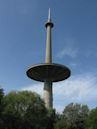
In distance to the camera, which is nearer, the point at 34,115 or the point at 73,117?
the point at 34,115

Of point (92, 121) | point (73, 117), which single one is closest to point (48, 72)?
point (73, 117)

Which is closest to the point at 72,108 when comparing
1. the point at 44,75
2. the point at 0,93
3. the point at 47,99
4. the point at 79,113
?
the point at 79,113

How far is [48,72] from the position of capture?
86062mm

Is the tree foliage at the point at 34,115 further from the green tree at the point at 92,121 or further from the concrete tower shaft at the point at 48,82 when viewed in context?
the concrete tower shaft at the point at 48,82

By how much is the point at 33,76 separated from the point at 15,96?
24007 mm

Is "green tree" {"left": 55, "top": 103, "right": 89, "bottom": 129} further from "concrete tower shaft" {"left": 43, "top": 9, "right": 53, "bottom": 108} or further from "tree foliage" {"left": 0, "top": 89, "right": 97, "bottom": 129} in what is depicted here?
"concrete tower shaft" {"left": 43, "top": 9, "right": 53, "bottom": 108}

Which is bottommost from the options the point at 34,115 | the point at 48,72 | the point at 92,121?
the point at 92,121

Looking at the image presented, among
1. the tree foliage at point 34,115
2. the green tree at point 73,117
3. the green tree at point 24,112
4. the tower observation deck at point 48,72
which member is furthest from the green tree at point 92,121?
the tower observation deck at point 48,72

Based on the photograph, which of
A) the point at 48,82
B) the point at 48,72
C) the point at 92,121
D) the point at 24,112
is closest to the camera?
the point at 92,121

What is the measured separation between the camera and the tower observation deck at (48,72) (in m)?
81.9

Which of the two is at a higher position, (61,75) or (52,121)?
(61,75)

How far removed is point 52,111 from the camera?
7338 centimetres

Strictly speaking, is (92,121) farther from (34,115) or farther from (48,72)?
(48,72)

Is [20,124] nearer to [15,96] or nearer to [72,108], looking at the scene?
[15,96]
